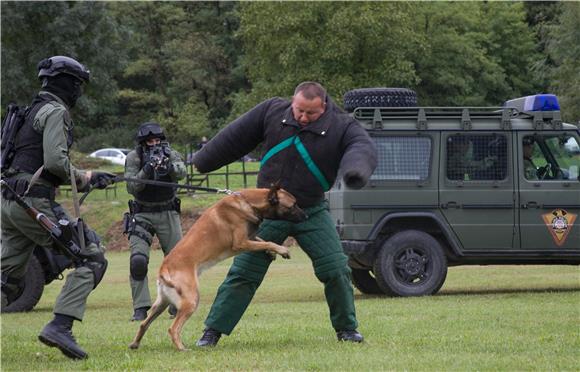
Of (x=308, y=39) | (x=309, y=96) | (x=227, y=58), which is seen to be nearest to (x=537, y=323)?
(x=309, y=96)

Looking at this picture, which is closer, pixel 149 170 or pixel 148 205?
pixel 149 170

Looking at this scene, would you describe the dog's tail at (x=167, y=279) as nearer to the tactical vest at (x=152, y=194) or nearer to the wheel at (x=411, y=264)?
the tactical vest at (x=152, y=194)

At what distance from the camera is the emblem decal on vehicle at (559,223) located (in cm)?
1365

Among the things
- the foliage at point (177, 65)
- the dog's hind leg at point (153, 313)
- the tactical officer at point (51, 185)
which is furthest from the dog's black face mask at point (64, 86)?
the foliage at point (177, 65)

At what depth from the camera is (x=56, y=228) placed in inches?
301

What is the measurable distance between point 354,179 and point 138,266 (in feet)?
15.7

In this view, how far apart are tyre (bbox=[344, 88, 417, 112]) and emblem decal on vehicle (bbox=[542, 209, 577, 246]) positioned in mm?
2393

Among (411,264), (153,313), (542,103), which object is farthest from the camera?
(542,103)

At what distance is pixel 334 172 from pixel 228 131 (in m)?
0.89

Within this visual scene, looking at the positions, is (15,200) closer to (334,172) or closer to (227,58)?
(334,172)

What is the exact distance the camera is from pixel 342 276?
836 centimetres

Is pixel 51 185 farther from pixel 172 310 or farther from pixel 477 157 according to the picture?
pixel 477 157

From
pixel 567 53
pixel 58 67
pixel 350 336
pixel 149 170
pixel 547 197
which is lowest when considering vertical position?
pixel 350 336

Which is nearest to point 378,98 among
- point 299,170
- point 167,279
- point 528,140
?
point 528,140
